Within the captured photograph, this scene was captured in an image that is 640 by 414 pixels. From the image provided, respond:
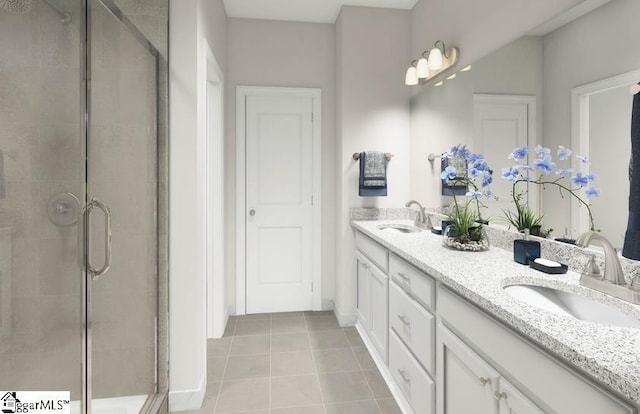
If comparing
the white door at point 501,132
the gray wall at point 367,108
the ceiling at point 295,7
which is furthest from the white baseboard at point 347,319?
the ceiling at point 295,7

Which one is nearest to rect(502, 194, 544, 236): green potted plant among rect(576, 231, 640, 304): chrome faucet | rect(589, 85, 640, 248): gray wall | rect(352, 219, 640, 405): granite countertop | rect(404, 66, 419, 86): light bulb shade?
rect(352, 219, 640, 405): granite countertop

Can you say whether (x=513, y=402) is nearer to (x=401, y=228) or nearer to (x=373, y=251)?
(x=373, y=251)

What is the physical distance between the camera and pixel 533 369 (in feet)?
3.00

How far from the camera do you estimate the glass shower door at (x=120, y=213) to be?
4.70 feet

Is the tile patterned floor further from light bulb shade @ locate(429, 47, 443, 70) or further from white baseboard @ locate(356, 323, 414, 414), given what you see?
light bulb shade @ locate(429, 47, 443, 70)

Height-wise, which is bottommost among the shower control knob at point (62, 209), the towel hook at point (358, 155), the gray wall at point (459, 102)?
the shower control knob at point (62, 209)

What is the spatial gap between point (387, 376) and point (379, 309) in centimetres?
40

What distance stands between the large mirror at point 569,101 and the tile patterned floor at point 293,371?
132 cm

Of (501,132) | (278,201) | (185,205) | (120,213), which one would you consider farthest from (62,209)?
(501,132)

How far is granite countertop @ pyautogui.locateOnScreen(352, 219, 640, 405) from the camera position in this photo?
72 cm

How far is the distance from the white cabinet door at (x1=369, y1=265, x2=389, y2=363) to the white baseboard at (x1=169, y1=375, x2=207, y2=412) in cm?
112

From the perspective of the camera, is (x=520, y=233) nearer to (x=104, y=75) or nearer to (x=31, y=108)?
(x=104, y=75)

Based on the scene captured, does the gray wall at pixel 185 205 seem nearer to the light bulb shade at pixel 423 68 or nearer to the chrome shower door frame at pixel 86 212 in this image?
the chrome shower door frame at pixel 86 212

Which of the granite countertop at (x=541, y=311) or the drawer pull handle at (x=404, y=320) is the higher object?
the granite countertop at (x=541, y=311)
